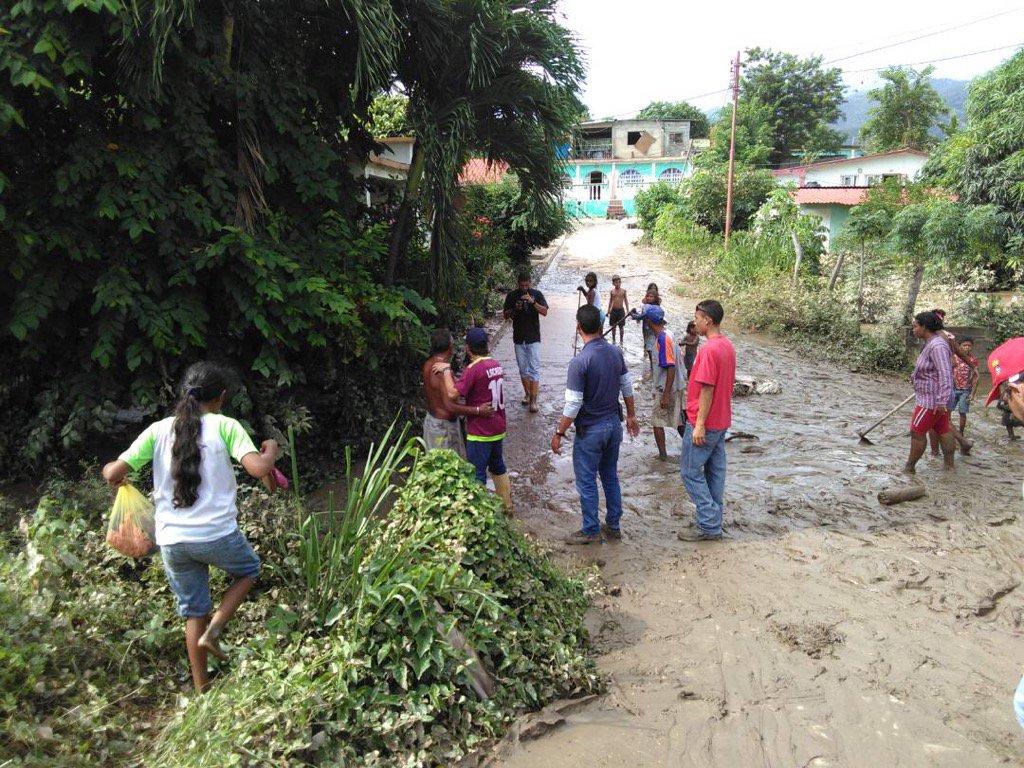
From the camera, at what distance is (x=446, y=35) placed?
6.98 metres

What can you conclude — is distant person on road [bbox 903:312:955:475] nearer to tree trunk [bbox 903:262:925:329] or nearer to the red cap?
the red cap

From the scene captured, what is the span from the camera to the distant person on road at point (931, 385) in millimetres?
6629

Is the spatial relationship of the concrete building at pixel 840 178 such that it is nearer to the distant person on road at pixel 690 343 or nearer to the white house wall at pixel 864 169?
the white house wall at pixel 864 169

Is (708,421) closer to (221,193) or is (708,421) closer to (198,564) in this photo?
(198,564)

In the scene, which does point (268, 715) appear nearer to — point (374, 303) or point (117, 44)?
point (374, 303)

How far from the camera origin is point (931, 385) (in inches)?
265

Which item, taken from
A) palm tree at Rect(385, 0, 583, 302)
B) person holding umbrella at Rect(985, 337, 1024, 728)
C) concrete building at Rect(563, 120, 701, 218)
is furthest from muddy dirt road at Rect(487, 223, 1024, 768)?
concrete building at Rect(563, 120, 701, 218)

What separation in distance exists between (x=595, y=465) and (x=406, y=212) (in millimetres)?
3735

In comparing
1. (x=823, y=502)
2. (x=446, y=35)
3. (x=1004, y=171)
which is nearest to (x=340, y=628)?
(x=823, y=502)

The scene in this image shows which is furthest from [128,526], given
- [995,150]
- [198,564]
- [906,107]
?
[906,107]

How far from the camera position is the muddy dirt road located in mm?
3182

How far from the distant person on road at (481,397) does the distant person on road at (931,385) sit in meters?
4.13

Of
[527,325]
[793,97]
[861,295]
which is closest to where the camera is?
[527,325]

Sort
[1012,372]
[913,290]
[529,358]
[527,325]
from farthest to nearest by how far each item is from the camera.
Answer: [913,290], [529,358], [527,325], [1012,372]
